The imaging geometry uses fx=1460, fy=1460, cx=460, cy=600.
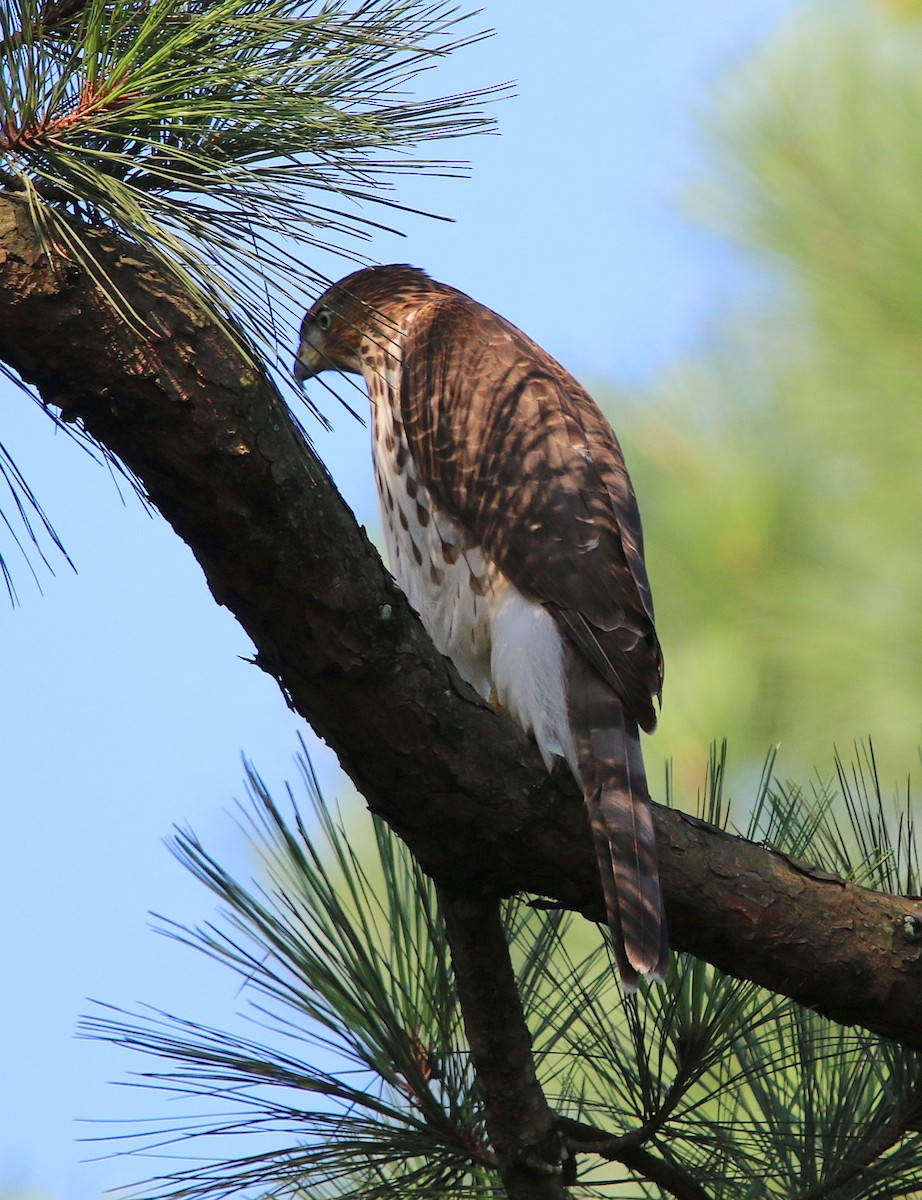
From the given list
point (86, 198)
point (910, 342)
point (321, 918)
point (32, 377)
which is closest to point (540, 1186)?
point (321, 918)

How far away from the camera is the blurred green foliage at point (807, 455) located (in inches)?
205

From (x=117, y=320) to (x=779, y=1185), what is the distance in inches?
75.2

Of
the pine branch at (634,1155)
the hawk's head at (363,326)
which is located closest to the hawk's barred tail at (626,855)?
the pine branch at (634,1155)

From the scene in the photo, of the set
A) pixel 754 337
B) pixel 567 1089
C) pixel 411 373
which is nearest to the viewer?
pixel 567 1089

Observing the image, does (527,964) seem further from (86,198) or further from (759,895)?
(86,198)

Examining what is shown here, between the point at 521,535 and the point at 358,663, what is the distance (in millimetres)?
968

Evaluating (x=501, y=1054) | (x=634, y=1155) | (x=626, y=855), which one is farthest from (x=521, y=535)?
(x=634, y=1155)

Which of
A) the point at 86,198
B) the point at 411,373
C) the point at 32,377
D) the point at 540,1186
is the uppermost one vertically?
the point at 411,373

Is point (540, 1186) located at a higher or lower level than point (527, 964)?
lower

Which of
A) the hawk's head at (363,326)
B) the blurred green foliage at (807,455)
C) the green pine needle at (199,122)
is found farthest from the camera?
the blurred green foliage at (807,455)

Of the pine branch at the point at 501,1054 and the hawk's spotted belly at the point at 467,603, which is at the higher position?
the hawk's spotted belly at the point at 467,603

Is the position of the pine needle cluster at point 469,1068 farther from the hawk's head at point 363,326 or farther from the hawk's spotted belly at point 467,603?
the hawk's head at point 363,326

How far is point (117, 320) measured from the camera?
1.84 m

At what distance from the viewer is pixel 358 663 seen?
2.16 metres
